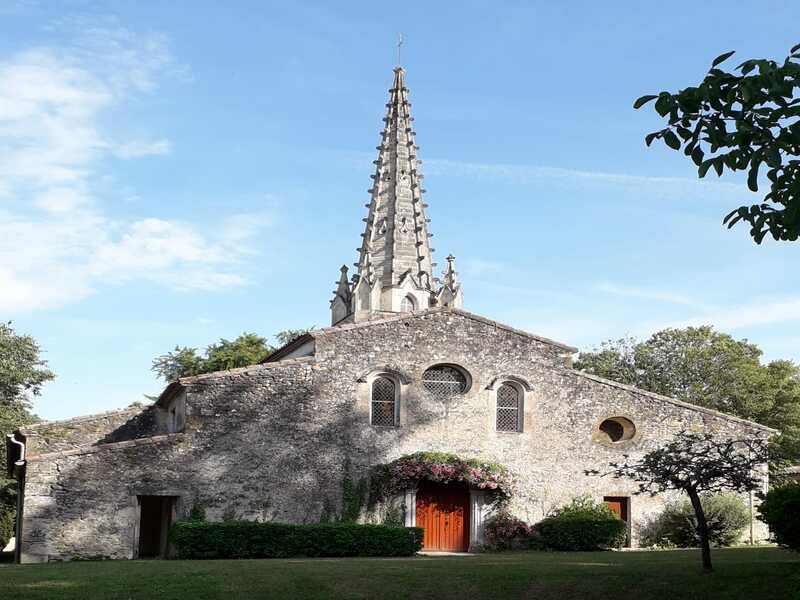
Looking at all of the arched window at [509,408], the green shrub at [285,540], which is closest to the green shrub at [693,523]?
the arched window at [509,408]

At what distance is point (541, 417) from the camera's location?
98.7ft

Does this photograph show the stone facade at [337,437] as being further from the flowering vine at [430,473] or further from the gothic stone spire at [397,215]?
the gothic stone spire at [397,215]

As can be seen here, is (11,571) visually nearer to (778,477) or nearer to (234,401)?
(234,401)

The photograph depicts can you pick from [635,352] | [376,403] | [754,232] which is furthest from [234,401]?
[635,352]

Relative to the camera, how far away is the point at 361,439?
28.3 m

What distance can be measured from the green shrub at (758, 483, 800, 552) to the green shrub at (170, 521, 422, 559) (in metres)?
10.1

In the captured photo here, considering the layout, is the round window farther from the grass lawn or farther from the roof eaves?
the roof eaves

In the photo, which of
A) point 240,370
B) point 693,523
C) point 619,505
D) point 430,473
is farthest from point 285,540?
point 693,523

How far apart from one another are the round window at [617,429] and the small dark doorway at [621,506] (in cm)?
178

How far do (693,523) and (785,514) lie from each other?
11241mm

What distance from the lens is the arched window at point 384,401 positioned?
28.9m

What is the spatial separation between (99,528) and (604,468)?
1475cm

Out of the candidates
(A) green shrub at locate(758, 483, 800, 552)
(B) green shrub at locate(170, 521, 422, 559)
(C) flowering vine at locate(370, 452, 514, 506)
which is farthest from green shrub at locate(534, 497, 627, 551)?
(A) green shrub at locate(758, 483, 800, 552)

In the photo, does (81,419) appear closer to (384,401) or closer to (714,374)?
(384,401)
